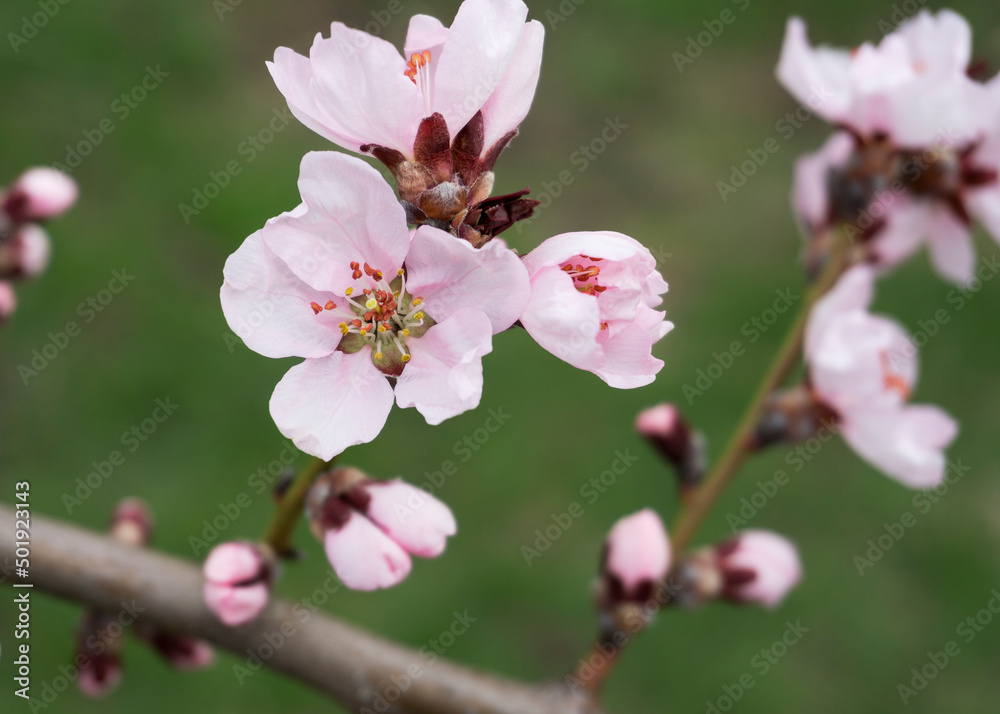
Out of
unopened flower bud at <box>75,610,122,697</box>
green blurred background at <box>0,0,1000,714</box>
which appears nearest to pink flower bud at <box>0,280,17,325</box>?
unopened flower bud at <box>75,610,122,697</box>

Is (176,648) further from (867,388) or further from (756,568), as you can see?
(867,388)

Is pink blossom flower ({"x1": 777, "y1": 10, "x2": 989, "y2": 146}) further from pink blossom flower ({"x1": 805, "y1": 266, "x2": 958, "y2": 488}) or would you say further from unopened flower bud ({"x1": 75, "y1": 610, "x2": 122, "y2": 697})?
unopened flower bud ({"x1": 75, "y1": 610, "x2": 122, "y2": 697})

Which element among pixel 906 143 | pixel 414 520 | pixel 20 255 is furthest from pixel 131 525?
pixel 906 143

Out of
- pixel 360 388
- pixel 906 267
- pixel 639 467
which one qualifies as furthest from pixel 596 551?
pixel 360 388

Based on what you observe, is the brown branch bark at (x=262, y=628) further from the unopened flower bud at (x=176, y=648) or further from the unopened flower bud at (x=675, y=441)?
the unopened flower bud at (x=675, y=441)

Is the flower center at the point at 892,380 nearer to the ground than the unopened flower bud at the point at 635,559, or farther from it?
farther from it

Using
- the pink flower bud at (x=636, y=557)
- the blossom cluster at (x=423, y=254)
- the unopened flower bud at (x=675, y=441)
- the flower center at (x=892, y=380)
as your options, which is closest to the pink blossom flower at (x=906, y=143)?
the flower center at (x=892, y=380)
